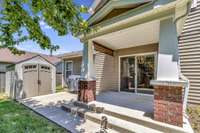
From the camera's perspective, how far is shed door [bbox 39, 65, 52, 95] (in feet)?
38.0

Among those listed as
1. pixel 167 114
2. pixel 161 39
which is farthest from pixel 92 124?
pixel 161 39

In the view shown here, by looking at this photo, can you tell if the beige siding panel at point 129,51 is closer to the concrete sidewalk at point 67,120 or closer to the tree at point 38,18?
the concrete sidewalk at point 67,120

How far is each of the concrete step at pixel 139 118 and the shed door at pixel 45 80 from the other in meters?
6.99

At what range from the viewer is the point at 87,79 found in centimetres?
712

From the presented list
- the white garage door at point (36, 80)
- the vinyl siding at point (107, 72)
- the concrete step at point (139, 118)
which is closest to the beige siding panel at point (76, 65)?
the white garage door at point (36, 80)

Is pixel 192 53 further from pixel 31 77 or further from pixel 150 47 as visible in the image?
pixel 31 77

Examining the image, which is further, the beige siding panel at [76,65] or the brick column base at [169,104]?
the beige siding panel at [76,65]

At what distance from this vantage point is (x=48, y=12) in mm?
4660

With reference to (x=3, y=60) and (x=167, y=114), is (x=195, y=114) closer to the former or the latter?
(x=167, y=114)

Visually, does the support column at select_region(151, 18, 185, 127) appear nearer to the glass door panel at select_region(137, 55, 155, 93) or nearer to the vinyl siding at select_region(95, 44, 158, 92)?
the glass door panel at select_region(137, 55, 155, 93)

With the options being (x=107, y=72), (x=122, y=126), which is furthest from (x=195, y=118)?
(x=107, y=72)

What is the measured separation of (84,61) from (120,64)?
3.96 meters

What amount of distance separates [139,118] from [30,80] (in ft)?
28.1

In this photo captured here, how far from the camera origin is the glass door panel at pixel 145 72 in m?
9.30
